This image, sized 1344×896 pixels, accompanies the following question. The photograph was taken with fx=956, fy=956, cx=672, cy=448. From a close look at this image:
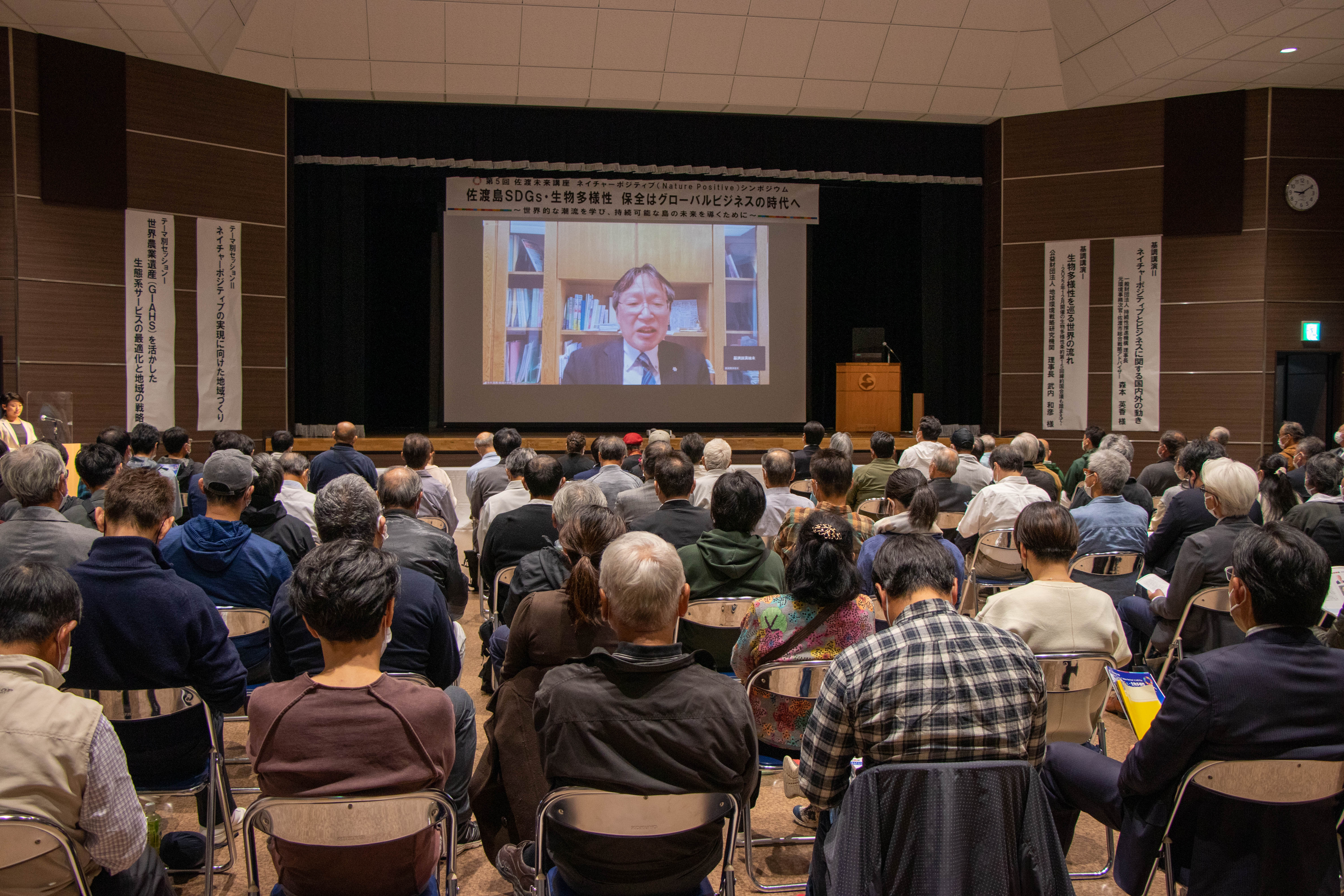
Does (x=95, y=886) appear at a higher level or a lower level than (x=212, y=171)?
lower

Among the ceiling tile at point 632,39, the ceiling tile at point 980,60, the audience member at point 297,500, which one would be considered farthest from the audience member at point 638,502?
the ceiling tile at point 980,60

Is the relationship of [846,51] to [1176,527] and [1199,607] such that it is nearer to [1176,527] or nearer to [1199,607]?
[1176,527]

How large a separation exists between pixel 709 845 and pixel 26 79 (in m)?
8.72

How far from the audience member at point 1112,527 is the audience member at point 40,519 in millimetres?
3643

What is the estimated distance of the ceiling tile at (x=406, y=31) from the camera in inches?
330

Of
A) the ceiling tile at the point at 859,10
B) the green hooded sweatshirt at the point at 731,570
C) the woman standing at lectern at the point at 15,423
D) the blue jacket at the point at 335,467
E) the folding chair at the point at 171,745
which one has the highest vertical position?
the ceiling tile at the point at 859,10

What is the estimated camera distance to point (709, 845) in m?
1.81

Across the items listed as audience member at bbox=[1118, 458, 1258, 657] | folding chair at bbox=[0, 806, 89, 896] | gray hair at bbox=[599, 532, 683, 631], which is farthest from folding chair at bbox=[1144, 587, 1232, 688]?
folding chair at bbox=[0, 806, 89, 896]

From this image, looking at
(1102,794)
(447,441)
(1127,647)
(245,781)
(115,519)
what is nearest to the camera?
(1102,794)

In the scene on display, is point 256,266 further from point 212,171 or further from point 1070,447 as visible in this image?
point 1070,447

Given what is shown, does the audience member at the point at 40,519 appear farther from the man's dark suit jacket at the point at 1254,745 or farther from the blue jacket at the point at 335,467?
the man's dark suit jacket at the point at 1254,745

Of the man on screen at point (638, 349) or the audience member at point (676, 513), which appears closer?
the audience member at point (676, 513)

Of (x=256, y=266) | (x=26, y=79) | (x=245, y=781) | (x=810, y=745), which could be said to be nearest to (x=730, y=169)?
(x=256, y=266)

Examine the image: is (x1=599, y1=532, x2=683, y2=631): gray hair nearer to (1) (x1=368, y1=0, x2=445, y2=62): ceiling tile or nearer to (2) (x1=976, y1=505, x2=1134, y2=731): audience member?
(2) (x1=976, y1=505, x2=1134, y2=731): audience member
